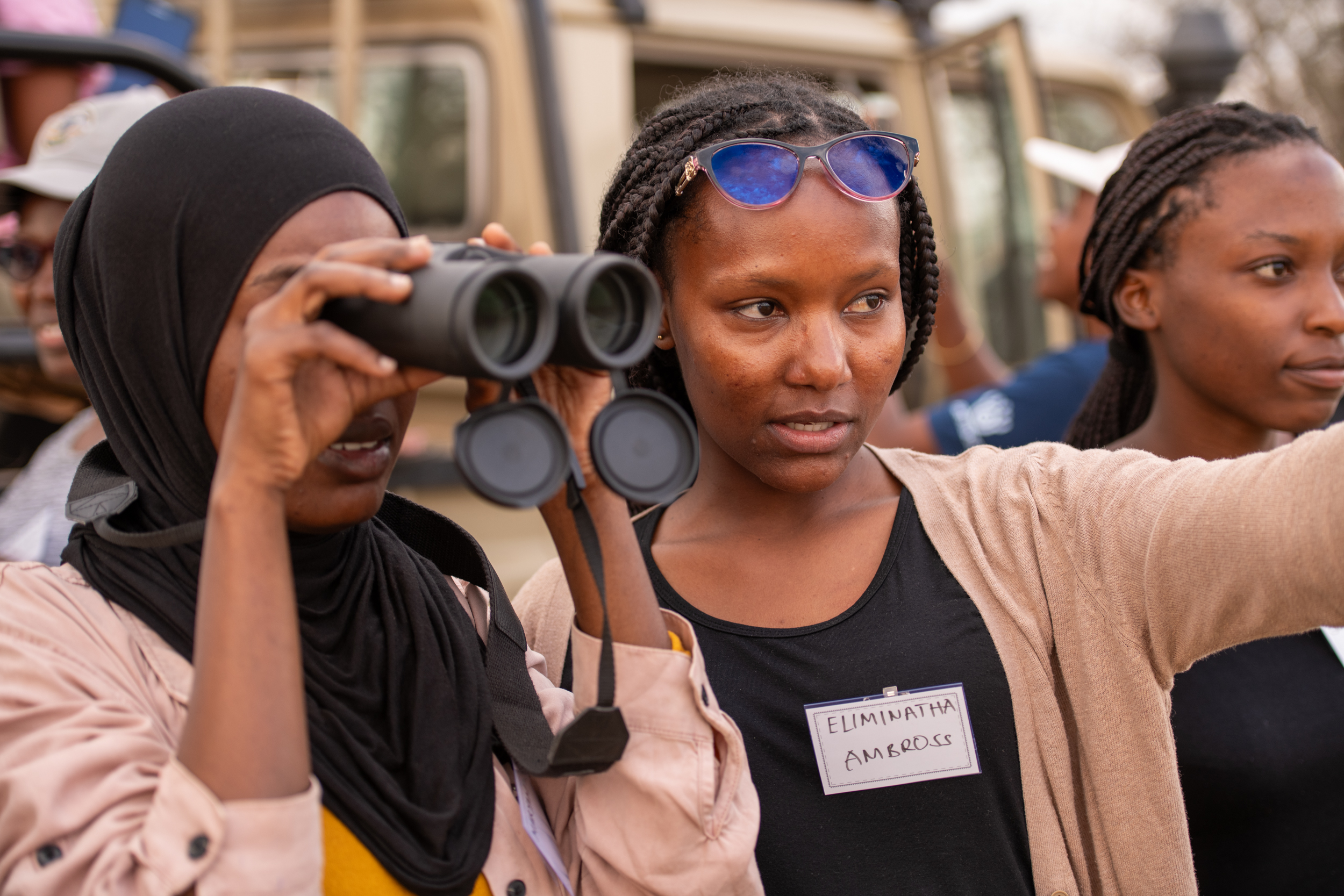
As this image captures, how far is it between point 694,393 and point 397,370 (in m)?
0.67

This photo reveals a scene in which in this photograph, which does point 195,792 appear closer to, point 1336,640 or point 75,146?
point 1336,640

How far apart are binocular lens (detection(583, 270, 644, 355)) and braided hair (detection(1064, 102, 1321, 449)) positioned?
1365mm

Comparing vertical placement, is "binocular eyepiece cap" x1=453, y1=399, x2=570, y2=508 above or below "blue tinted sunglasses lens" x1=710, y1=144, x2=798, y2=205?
below

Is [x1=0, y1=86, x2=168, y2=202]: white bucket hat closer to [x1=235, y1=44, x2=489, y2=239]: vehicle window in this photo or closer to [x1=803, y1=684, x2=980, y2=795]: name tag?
[x1=235, y1=44, x2=489, y2=239]: vehicle window

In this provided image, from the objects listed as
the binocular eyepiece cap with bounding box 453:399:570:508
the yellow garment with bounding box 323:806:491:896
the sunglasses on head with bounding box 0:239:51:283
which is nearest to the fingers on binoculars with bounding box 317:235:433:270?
the binocular eyepiece cap with bounding box 453:399:570:508

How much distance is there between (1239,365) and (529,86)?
9.37ft

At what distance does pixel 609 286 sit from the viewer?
1.32 metres

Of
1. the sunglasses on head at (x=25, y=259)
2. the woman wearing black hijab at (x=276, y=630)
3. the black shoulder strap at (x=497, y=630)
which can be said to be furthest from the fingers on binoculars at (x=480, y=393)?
the sunglasses on head at (x=25, y=259)

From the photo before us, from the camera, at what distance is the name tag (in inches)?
66.2

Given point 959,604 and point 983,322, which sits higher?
point 983,322

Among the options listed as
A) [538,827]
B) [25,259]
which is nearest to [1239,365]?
[538,827]

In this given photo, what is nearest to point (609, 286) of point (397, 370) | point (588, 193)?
point (397, 370)

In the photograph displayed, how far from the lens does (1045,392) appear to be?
345 cm

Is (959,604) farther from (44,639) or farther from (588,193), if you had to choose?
(588,193)
